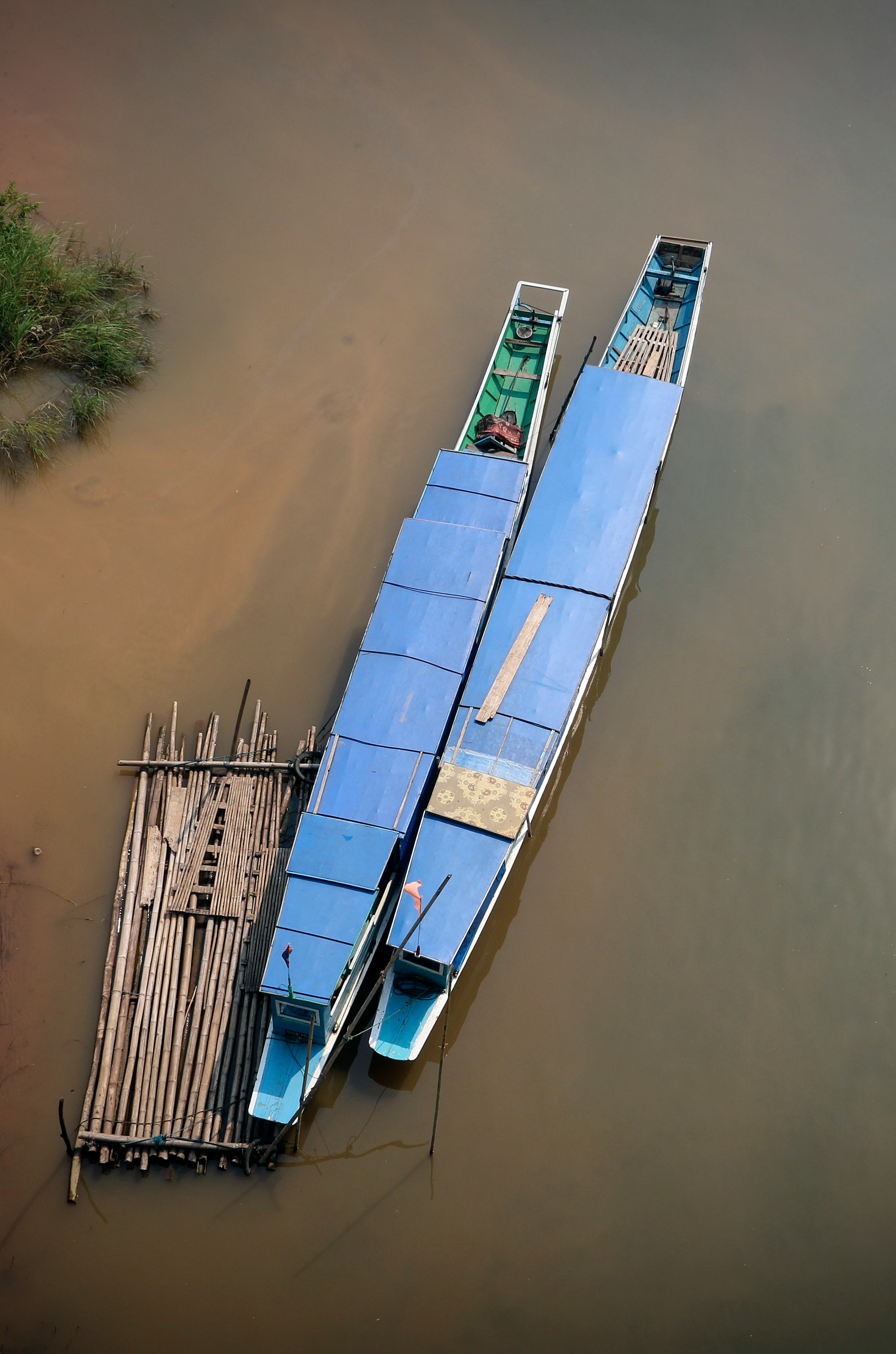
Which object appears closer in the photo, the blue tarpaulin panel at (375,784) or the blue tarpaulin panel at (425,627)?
the blue tarpaulin panel at (375,784)

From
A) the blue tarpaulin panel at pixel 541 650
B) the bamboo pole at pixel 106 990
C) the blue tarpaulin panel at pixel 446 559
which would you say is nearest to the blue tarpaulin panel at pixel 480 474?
the blue tarpaulin panel at pixel 446 559

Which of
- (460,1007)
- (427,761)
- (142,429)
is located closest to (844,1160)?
(460,1007)

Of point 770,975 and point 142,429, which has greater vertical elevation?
point 142,429

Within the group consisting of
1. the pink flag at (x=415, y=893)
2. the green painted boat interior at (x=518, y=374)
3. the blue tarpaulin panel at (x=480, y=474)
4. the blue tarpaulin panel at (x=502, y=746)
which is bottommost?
the pink flag at (x=415, y=893)

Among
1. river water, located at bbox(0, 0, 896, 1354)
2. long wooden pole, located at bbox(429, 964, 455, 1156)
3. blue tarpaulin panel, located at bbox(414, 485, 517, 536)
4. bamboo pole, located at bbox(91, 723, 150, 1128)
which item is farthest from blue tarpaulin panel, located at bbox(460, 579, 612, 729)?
bamboo pole, located at bbox(91, 723, 150, 1128)

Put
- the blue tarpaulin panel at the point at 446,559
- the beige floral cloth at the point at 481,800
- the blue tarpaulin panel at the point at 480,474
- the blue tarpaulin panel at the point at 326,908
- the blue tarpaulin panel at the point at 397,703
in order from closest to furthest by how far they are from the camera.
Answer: the blue tarpaulin panel at the point at 326,908
the beige floral cloth at the point at 481,800
the blue tarpaulin panel at the point at 397,703
the blue tarpaulin panel at the point at 446,559
the blue tarpaulin panel at the point at 480,474

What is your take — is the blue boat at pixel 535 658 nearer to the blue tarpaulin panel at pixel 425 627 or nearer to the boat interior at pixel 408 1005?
the boat interior at pixel 408 1005

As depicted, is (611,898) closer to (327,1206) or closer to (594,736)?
(594,736)
